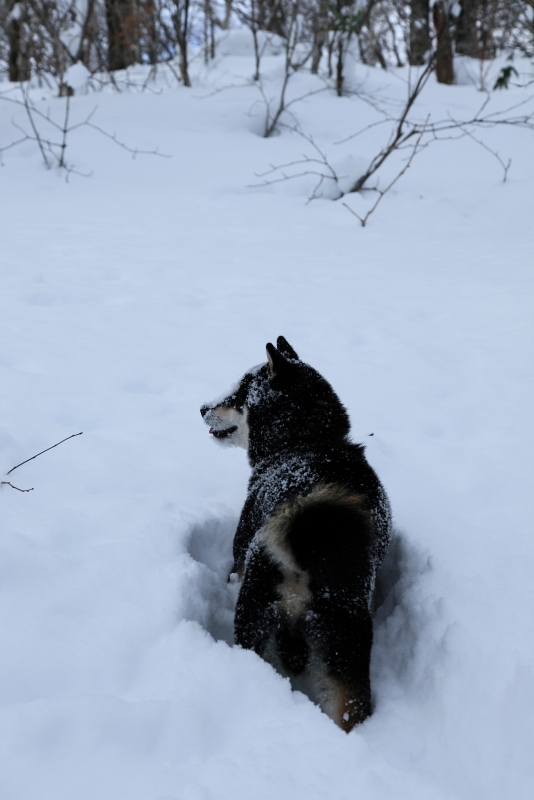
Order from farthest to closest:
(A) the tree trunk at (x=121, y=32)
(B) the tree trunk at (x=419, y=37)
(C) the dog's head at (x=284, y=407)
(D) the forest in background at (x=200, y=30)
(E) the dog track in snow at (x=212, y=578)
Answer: (B) the tree trunk at (x=419, y=37) → (A) the tree trunk at (x=121, y=32) → (D) the forest in background at (x=200, y=30) → (C) the dog's head at (x=284, y=407) → (E) the dog track in snow at (x=212, y=578)

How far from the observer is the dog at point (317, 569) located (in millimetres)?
1810

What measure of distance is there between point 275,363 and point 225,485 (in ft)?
2.66

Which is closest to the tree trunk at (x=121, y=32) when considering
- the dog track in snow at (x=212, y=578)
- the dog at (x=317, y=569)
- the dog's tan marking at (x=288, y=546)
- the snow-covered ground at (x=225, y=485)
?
the snow-covered ground at (x=225, y=485)

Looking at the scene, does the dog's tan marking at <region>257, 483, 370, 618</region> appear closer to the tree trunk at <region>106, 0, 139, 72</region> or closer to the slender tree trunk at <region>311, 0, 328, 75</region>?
the slender tree trunk at <region>311, 0, 328, 75</region>

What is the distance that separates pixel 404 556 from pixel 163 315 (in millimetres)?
2886

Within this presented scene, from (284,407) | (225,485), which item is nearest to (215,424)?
(225,485)

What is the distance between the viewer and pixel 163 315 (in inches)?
181

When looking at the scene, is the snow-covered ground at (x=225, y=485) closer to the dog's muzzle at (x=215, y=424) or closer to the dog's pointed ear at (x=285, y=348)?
the dog's muzzle at (x=215, y=424)

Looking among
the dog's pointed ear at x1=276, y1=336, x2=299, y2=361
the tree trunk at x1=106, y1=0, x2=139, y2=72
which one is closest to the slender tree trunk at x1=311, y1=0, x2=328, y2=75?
the tree trunk at x1=106, y1=0, x2=139, y2=72

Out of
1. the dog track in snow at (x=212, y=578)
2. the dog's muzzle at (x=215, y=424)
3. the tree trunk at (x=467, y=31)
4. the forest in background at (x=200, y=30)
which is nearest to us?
→ the dog track in snow at (x=212, y=578)

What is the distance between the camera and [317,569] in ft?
5.92

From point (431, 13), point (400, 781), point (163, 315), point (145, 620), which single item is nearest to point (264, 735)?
point (400, 781)

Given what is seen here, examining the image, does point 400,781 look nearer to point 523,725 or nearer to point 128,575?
point 523,725

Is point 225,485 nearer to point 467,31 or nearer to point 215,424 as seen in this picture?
point 215,424
